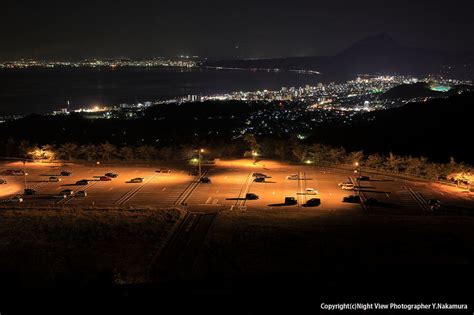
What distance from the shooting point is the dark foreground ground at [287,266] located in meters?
7.39

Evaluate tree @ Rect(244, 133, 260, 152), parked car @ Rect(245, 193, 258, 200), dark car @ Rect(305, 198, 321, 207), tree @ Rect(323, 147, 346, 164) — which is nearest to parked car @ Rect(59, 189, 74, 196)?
parked car @ Rect(245, 193, 258, 200)

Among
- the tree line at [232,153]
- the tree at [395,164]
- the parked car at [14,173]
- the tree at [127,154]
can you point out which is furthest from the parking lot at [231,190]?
the tree at [127,154]

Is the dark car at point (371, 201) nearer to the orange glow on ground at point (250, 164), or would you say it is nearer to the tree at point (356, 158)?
the tree at point (356, 158)

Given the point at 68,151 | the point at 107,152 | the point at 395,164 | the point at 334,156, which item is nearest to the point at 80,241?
the point at 107,152

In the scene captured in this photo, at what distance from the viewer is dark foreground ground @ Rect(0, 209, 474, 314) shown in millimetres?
7395

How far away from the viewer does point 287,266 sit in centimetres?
1473

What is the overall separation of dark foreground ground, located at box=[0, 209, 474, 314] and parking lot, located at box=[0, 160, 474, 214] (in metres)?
2.07

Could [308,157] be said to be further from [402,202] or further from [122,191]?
[122,191]

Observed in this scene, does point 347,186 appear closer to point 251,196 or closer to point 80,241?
point 251,196

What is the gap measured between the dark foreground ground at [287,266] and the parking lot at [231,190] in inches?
81.5

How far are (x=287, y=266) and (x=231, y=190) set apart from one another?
33.1 ft

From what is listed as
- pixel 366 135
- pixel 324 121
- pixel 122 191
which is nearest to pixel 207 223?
pixel 122 191

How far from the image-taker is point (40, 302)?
7.74 meters

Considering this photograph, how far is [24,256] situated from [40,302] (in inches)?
356
